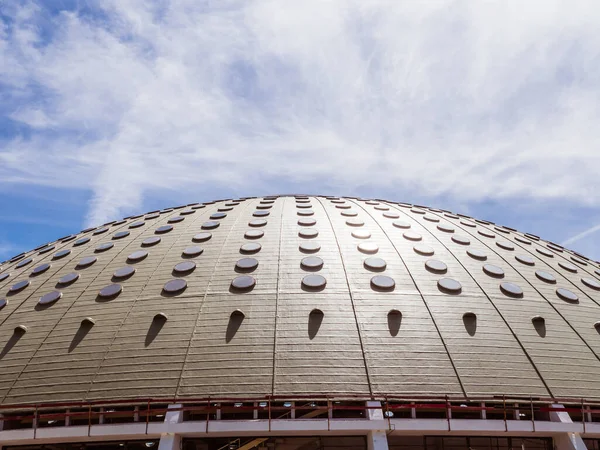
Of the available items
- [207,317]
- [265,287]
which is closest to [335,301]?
[265,287]

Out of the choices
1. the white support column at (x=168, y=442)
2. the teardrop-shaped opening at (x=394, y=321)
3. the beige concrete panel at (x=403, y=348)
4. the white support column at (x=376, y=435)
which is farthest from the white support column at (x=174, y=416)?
the teardrop-shaped opening at (x=394, y=321)

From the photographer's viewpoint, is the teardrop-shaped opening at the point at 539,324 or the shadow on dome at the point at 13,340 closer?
the shadow on dome at the point at 13,340

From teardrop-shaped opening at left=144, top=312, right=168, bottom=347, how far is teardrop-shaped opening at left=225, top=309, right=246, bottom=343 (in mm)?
2632

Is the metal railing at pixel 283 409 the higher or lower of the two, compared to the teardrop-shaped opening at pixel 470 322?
lower

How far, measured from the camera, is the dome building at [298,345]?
700 inches

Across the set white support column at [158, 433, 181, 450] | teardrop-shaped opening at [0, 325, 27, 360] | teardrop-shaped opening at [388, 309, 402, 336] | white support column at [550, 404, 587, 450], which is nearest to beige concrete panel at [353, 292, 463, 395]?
teardrop-shaped opening at [388, 309, 402, 336]

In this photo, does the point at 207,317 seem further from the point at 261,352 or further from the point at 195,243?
the point at 195,243

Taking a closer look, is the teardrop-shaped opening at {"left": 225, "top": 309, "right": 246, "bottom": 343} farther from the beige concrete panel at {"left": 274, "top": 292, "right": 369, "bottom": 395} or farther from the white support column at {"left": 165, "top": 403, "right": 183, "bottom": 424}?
the white support column at {"left": 165, "top": 403, "right": 183, "bottom": 424}

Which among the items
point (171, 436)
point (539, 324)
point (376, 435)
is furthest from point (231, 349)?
point (539, 324)

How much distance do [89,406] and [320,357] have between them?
7.84 m

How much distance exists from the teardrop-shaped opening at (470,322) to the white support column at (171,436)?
11409 millimetres

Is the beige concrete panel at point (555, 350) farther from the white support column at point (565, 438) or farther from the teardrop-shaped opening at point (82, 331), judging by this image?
the teardrop-shaped opening at point (82, 331)

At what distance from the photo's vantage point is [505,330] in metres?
21.8

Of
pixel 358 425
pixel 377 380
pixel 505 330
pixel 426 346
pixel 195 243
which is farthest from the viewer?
pixel 195 243
